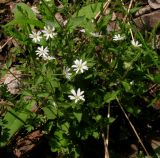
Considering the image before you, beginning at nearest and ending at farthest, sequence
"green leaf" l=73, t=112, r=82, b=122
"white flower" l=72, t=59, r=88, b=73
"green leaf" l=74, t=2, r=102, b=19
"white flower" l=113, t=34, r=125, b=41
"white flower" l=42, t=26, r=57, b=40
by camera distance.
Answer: "green leaf" l=73, t=112, r=82, b=122 < "white flower" l=72, t=59, r=88, b=73 < "white flower" l=42, t=26, r=57, b=40 < "white flower" l=113, t=34, r=125, b=41 < "green leaf" l=74, t=2, r=102, b=19

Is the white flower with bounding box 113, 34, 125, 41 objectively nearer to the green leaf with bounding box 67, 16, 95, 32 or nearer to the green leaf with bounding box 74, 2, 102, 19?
the green leaf with bounding box 67, 16, 95, 32

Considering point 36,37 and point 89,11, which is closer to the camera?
point 36,37

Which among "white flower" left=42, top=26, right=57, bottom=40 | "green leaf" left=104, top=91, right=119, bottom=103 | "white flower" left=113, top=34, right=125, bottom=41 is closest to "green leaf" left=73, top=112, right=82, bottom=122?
"green leaf" left=104, top=91, right=119, bottom=103

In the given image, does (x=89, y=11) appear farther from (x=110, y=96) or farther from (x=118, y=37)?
(x=110, y=96)

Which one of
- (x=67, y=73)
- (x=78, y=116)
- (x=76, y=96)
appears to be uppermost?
(x=67, y=73)

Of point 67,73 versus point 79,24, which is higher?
point 79,24

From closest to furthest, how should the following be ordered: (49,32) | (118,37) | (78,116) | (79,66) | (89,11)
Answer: (78,116)
(79,66)
(49,32)
(118,37)
(89,11)

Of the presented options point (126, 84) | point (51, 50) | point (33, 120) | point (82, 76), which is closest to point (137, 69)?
point (126, 84)

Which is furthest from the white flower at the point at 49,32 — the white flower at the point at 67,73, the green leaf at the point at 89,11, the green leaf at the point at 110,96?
the green leaf at the point at 89,11

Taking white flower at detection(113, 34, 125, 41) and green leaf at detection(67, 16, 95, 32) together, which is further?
white flower at detection(113, 34, 125, 41)

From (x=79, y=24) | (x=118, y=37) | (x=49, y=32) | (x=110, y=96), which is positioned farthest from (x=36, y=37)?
(x=110, y=96)

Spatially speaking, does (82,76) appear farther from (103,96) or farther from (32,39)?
(32,39)

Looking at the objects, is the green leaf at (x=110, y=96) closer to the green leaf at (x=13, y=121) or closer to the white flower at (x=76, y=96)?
the white flower at (x=76, y=96)

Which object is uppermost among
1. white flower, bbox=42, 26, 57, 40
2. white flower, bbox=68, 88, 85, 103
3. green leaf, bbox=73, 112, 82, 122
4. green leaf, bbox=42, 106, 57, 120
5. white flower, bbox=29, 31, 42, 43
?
white flower, bbox=29, 31, 42, 43
